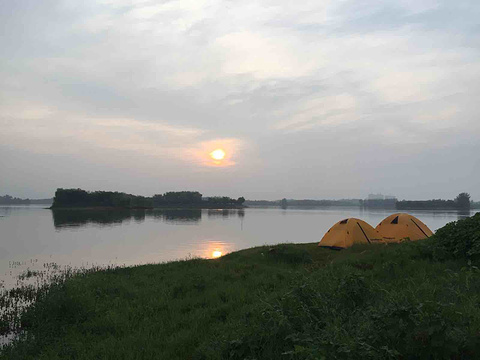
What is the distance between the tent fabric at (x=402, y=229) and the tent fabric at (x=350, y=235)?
0.67 meters

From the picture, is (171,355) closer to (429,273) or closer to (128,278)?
(429,273)

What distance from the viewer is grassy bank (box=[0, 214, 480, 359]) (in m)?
4.33

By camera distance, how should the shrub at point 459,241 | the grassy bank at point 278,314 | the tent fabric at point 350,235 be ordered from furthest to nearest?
the tent fabric at point 350,235 → the shrub at point 459,241 → the grassy bank at point 278,314

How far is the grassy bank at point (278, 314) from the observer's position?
4.33m

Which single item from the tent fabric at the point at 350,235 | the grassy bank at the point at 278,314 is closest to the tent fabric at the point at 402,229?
the tent fabric at the point at 350,235

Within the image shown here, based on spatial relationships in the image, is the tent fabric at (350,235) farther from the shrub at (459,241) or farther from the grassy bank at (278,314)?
the shrub at (459,241)

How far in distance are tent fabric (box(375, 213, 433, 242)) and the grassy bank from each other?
9173mm

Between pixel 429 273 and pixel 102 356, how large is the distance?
8.91 m

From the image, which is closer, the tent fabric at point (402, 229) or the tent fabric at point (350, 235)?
the tent fabric at point (350, 235)

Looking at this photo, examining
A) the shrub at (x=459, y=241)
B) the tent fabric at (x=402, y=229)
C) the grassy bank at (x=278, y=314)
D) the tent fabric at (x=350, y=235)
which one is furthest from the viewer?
the tent fabric at (x=402, y=229)

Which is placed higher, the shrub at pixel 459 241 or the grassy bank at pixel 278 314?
the shrub at pixel 459 241

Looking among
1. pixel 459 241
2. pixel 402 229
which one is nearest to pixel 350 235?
pixel 402 229

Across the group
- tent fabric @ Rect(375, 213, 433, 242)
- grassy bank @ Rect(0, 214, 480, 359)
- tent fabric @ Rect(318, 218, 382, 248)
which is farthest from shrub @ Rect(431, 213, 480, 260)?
tent fabric @ Rect(375, 213, 433, 242)

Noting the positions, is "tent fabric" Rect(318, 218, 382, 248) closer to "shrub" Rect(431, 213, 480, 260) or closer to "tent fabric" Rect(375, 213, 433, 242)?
"tent fabric" Rect(375, 213, 433, 242)
